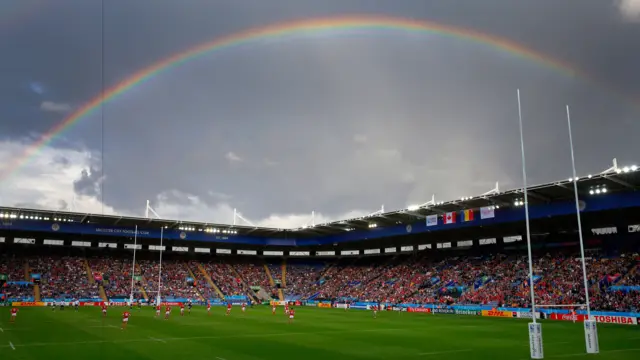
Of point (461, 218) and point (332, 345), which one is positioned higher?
point (461, 218)

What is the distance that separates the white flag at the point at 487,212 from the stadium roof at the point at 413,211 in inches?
31.4

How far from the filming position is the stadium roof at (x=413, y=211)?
5322cm

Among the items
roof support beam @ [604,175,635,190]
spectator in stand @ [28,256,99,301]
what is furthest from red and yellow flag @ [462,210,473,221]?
spectator in stand @ [28,256,99,301]

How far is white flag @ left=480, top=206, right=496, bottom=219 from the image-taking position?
66188 mm

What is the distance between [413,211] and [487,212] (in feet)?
37.4

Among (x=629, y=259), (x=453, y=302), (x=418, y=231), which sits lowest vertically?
(x=453, y=302)

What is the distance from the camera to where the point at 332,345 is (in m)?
30.0

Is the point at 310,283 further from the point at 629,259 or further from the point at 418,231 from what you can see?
the point at 629,259

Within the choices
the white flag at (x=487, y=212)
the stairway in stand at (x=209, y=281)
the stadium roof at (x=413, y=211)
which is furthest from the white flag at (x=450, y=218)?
the stairway in stand at (x=209, y=281)

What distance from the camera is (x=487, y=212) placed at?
66.6 metres

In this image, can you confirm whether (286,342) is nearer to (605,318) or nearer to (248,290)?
(605,318)

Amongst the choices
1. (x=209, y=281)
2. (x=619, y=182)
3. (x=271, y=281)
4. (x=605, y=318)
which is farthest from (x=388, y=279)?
(x=619, y=182)

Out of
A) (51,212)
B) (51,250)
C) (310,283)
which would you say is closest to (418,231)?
(310,283)

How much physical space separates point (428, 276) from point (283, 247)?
4029 cm
